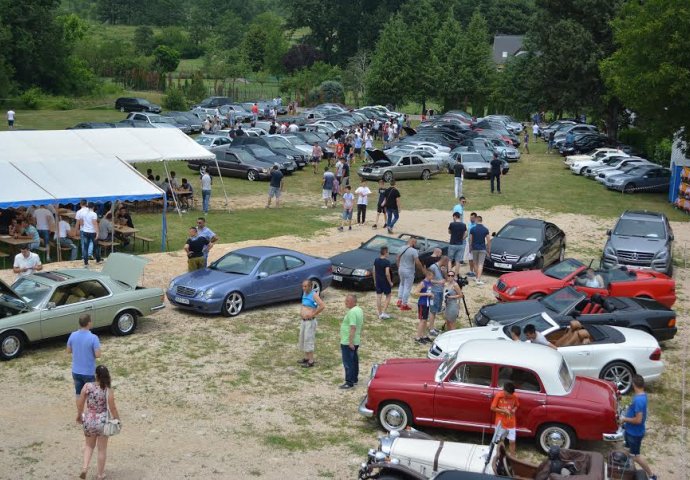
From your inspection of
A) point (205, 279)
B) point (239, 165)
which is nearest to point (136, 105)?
point (239, 165)

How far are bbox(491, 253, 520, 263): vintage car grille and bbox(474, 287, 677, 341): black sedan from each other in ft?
→ 16.7

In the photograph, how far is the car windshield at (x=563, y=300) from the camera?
16.7 metres

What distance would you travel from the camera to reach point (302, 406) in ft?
44.3

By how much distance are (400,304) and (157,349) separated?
5.79 metres

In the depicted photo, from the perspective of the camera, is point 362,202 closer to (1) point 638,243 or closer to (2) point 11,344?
(1) point 638,243

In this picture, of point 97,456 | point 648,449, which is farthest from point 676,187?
point 97,456

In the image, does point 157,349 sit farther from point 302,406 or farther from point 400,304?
point 400,304

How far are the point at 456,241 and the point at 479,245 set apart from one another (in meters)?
0.72

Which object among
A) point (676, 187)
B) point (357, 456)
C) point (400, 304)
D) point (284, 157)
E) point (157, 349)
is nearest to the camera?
point (357, 456)

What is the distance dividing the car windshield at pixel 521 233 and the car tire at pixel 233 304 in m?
8.62

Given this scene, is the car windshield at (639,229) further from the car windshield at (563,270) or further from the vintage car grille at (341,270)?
the vintage car grille at (341,270)

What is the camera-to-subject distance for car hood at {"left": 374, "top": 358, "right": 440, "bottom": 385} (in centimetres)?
1238

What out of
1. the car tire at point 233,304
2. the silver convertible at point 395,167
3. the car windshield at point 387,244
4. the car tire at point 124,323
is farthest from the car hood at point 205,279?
the silver convertible at point 395,167

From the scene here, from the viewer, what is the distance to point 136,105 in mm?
67188
